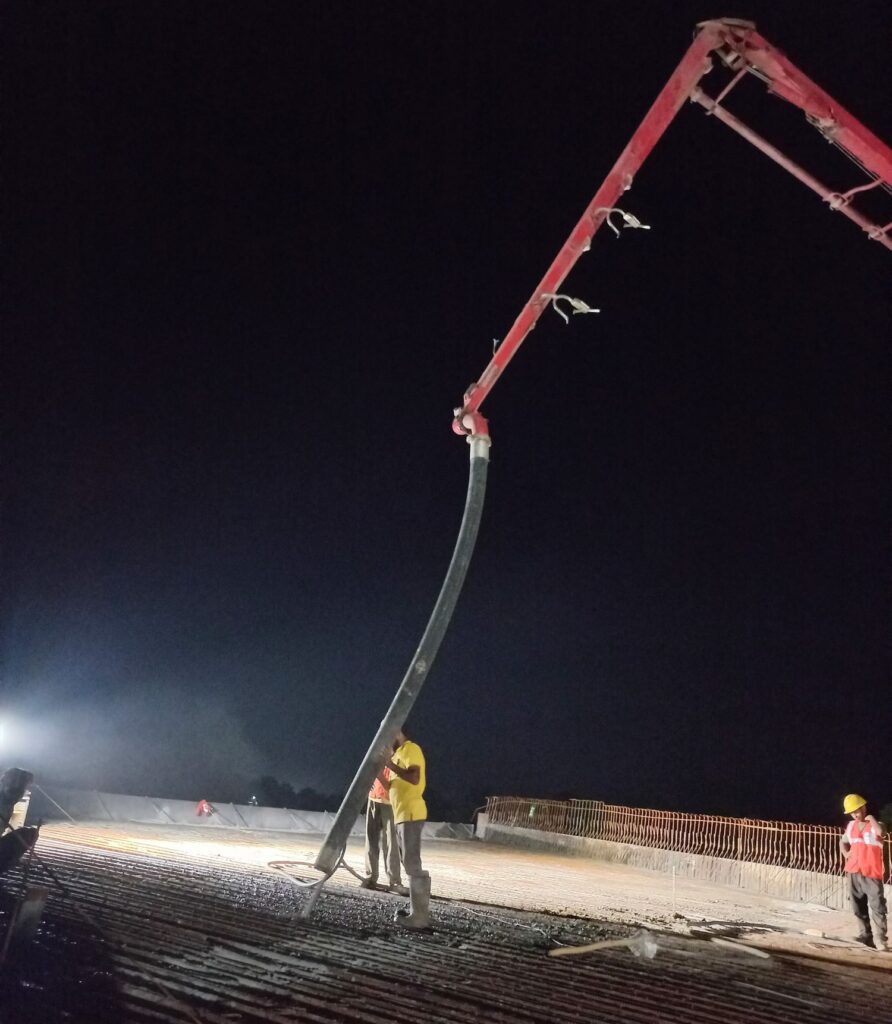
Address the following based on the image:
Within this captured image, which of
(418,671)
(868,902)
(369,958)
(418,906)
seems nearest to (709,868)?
(868,902)

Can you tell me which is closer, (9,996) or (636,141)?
(9,996)

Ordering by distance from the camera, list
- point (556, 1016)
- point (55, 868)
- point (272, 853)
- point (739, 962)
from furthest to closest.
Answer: point (272, 853) → point (55, 868) → point (739, 962) → point (556, 1016)

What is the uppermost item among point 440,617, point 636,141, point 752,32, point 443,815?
point 752,32

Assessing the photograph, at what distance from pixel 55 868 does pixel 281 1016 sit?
14.2 ft

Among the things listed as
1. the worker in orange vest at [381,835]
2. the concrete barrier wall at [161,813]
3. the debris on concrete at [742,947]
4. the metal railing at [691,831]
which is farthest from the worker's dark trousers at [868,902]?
the concrete barrier wall at [161,813]

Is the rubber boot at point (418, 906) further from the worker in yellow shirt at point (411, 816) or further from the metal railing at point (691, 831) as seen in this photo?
the metal railing at point (691, 831)

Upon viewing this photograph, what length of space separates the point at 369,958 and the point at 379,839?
152 inches

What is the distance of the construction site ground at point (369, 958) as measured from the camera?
353cm

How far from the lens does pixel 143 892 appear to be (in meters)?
5.91

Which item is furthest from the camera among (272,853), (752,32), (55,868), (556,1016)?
(272,853)

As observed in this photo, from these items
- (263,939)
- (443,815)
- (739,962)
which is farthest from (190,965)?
(443,815)

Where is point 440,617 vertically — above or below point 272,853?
above

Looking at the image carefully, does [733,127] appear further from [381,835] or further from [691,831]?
[691,831]

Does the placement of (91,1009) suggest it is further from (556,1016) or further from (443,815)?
(443,815)
